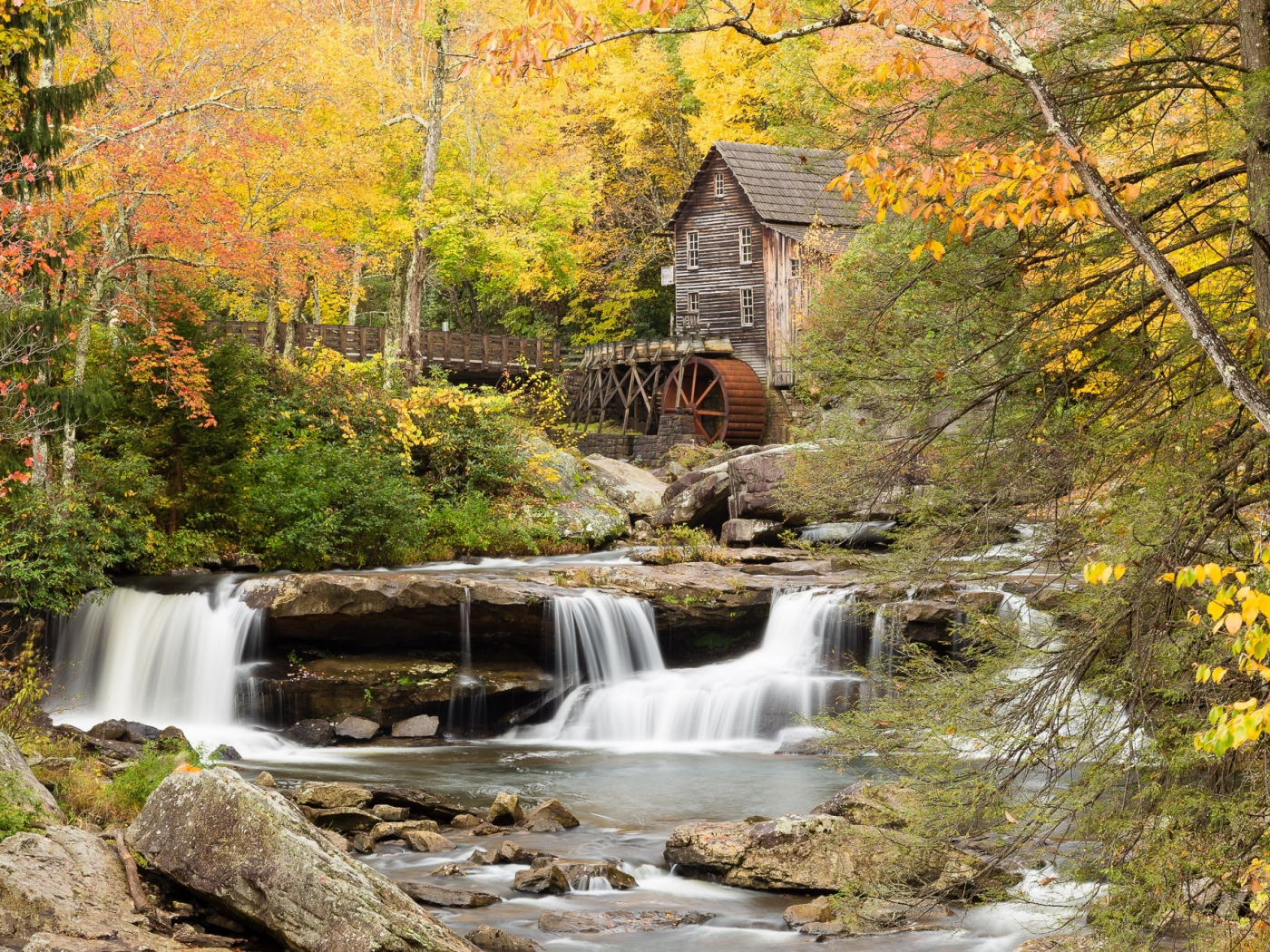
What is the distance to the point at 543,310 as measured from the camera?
1762 inches

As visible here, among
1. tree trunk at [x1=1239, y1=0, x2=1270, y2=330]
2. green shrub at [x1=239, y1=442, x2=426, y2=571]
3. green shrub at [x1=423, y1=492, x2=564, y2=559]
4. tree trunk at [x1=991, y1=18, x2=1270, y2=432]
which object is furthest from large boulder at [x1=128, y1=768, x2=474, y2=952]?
green shrub at [x1=423, y1=492, x2=564, y2=559]

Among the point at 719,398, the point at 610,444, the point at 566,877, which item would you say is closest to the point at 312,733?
the point at 566,877

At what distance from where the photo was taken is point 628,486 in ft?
88.9

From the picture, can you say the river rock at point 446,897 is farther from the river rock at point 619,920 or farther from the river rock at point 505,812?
the river rock at point 505,812

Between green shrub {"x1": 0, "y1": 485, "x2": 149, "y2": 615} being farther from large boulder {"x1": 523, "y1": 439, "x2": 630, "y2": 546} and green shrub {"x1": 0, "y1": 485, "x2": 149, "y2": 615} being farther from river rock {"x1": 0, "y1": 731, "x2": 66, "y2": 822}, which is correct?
large boulder {"x1": 523, "y1": 439, "x2": 630, "y2": 546}

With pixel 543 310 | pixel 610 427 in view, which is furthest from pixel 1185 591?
pixel 543 310

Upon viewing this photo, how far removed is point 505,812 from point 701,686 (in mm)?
5218

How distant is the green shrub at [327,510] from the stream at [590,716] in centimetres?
258

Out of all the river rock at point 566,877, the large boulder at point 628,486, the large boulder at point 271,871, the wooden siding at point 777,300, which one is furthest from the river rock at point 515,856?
the wooden siding at point 777,300

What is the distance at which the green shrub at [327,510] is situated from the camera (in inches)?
720

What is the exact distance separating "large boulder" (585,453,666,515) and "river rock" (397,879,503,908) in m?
17.4

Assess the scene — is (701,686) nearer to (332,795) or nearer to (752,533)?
(332,795)

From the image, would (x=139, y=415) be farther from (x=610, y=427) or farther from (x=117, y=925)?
(x=610, y=427)

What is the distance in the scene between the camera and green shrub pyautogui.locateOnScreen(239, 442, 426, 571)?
18.3 m
